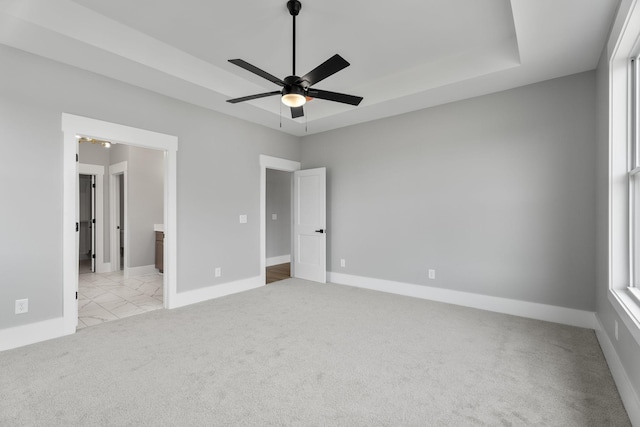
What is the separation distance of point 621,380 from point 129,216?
673cm

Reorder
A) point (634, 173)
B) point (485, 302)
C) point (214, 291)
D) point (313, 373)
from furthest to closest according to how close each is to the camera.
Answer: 1. point (214, 291)
2. point (485, 302)
3. point (313, 373)
4. point (634, 173)

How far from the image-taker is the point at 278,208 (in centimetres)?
747

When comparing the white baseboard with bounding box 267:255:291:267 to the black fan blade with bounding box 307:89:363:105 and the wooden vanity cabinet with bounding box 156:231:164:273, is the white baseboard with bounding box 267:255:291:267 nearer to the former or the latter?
the wooden vanity cabinet with bounding box 156:231:164:273

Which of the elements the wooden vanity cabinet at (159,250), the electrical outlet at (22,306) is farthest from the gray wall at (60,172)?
the wooden vanity cabinet at (159,250)

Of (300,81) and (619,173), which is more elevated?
(300,81)

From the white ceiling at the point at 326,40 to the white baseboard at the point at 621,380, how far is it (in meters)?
2.52

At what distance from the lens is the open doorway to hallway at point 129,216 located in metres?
5.52

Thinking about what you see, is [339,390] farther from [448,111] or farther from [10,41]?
[10,41]

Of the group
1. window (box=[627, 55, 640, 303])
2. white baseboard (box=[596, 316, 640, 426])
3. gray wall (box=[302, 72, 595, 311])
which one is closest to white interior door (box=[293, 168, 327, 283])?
gray wall (box=[302, 72, 595, 311])

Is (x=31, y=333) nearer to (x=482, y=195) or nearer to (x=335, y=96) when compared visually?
(x=335, y=96)

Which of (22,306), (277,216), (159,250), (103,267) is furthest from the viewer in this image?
(277,216)

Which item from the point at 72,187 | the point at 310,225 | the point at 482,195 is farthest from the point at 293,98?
the point at 310,225

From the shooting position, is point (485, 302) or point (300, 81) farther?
point (485, 302)

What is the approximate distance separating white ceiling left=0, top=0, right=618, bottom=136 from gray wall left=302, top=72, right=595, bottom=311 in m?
0.37
